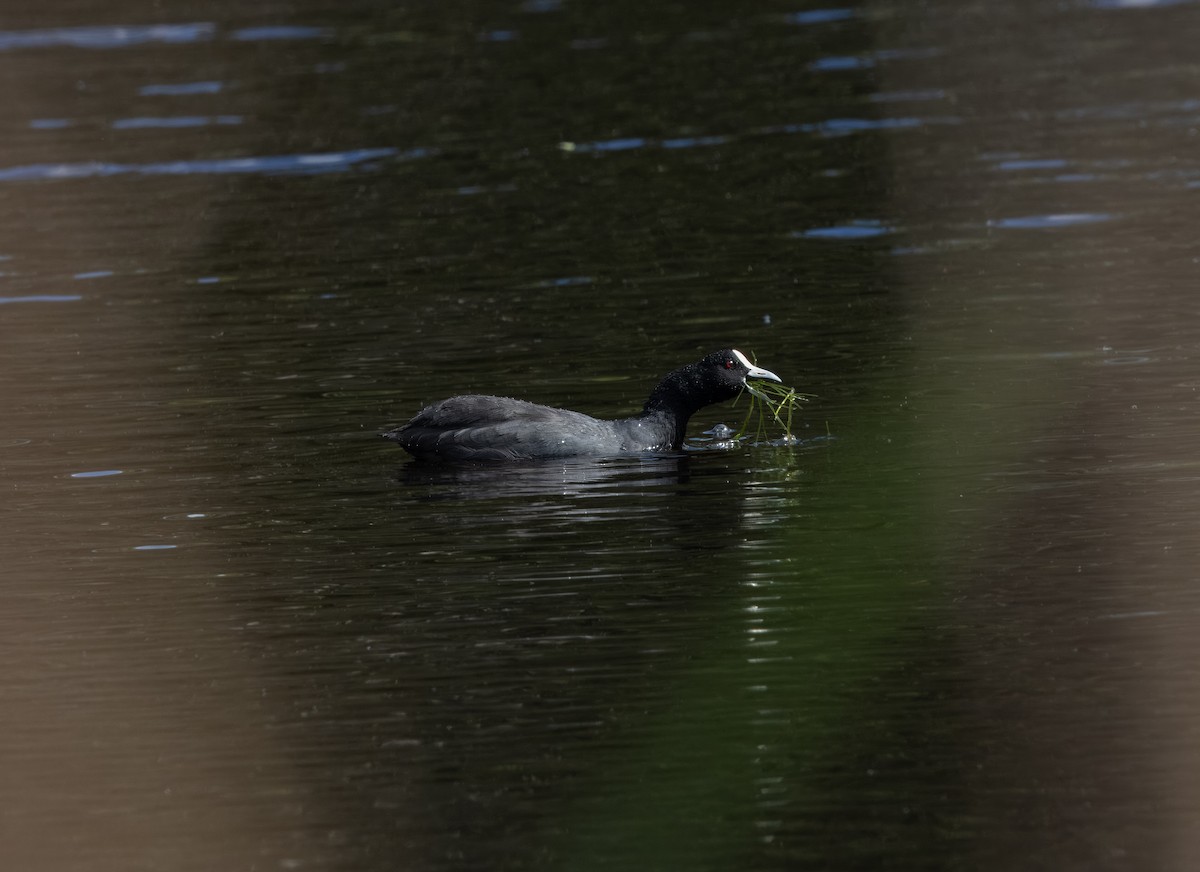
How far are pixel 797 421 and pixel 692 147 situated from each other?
14181 millimetres

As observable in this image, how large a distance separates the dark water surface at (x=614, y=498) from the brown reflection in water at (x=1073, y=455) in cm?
5

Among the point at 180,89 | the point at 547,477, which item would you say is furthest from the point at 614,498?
the point at 180,89

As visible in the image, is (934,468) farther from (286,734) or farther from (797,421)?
(286,734)

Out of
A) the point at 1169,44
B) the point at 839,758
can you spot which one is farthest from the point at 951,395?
the point at 1169,44

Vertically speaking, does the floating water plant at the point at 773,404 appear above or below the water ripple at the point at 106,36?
below

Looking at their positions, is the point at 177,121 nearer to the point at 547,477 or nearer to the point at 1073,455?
the point at 547,477

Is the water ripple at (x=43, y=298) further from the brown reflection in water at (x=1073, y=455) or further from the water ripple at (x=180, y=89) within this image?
the water ripple at (x=180, y=89)

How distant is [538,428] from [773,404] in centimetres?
176

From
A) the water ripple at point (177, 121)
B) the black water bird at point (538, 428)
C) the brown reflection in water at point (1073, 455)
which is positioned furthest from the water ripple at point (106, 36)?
the black water bird at point (538, 428)

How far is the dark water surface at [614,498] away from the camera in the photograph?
9352 millimetres

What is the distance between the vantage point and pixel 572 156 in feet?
99.2

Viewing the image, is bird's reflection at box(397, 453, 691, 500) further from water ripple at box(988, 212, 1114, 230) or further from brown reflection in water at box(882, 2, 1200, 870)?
water ripple at box(988, 212, 1114, 230)

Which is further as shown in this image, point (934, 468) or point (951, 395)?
point (951, 395)

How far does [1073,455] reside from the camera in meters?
14.9
